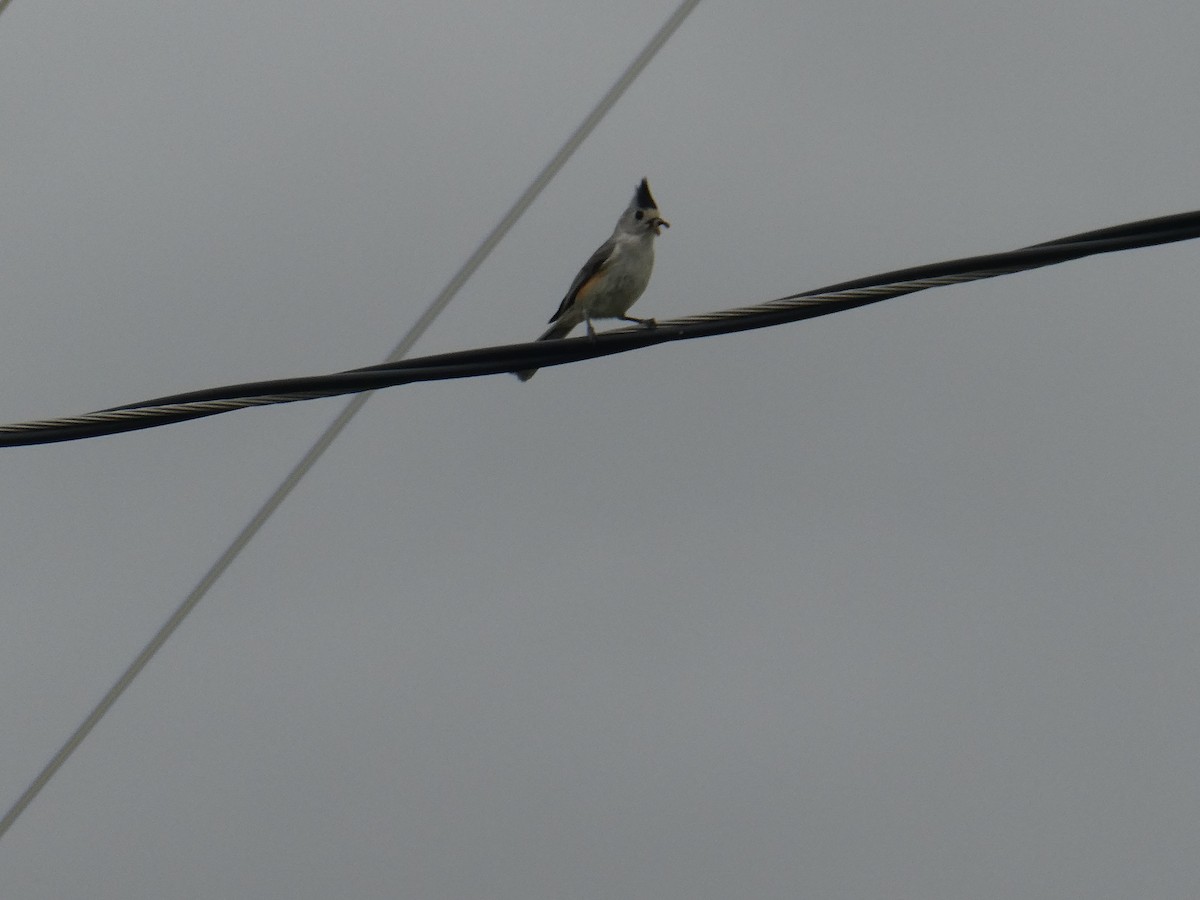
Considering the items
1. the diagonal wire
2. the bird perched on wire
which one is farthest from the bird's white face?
the diagonal wire

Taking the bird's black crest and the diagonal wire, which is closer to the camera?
the diagonal wire

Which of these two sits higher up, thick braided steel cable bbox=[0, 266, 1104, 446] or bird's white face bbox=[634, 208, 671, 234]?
bird's white face bbox=[634, 208, 671, 234]

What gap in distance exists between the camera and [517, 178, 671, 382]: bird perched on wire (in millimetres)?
10445

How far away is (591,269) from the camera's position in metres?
10.5

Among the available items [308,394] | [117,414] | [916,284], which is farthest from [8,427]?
[916,284]

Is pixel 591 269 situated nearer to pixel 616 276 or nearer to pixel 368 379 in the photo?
pixel 616 276

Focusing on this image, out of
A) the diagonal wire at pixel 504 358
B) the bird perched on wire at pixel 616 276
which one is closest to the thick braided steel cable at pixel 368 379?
the diagonal wire at pixel 504 358

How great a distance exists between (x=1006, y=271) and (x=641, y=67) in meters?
3.85

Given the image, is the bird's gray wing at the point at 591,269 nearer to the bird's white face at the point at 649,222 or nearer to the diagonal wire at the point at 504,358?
the bird's white face at the point at 649,222

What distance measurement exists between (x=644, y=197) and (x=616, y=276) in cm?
94

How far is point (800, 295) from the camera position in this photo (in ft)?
20.2

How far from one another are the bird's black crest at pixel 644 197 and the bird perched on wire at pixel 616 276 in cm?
25

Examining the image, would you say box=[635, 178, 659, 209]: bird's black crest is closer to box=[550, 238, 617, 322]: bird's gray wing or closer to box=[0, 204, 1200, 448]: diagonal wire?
box=[550, 238, 617, 322]: bird's gray wing

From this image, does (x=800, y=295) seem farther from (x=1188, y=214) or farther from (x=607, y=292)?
(x=607, y=292)
